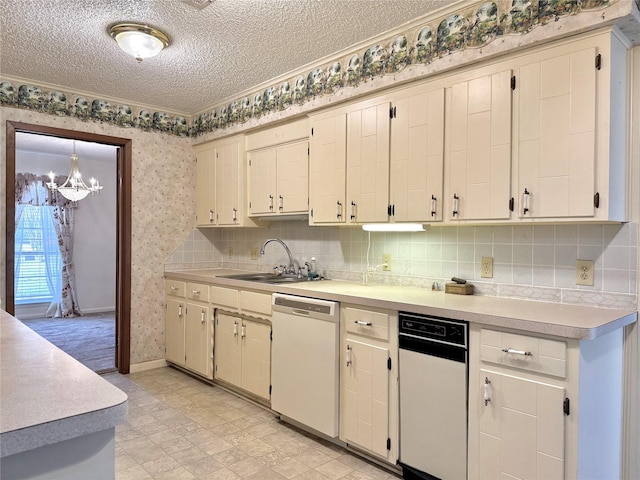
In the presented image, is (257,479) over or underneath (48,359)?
underneath

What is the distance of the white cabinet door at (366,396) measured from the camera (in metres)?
2.35

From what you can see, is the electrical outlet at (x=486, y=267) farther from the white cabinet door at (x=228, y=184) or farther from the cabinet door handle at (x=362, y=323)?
the white cabinet door at (x=228, y=184)

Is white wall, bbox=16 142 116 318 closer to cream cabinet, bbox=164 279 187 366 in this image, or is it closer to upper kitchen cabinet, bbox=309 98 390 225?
cream cabinet, bbox=164 279 187 366

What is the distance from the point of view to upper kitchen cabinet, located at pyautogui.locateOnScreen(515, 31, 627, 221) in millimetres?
1862

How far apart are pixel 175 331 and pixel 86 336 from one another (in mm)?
2365

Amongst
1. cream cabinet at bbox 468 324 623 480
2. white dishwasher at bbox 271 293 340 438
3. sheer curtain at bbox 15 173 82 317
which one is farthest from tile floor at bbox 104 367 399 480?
sheer curtain at bbox 15 173 82 317

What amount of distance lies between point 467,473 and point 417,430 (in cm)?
29

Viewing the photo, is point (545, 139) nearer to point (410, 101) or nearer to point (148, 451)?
point (410, 101)

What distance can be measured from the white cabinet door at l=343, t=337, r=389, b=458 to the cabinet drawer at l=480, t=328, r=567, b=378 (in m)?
0.59

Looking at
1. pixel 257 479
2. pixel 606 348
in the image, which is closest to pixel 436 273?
pixel 606 348

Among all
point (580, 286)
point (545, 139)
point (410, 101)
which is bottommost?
point (580, 286)

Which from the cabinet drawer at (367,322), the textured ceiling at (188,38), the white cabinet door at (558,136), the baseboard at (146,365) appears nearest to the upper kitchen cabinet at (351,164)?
the textured ceiling at (188,38)

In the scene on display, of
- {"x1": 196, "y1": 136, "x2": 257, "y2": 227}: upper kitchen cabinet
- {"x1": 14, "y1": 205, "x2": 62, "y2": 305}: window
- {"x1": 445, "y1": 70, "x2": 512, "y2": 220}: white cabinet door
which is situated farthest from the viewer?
{"x1": 14, "y1": 205, "x2": 62, "y2": 305}: window

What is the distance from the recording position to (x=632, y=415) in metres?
2.02
